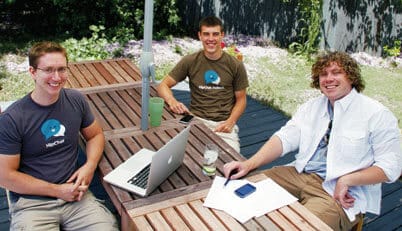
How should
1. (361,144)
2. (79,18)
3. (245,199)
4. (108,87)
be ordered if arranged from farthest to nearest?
(79,18) → (108,87) → (361,144) → (245,199)

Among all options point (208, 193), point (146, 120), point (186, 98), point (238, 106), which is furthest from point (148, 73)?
point (186, 98)

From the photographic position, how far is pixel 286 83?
6.81m

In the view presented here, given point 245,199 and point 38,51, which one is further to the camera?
point 38,51

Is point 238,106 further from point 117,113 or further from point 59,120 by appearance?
point 59,120

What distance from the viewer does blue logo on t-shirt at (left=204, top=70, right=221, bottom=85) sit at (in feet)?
12.0

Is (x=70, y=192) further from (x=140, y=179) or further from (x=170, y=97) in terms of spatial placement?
(x=170, y=97)

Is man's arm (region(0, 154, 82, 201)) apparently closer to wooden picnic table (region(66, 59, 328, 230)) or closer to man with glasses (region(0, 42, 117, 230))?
man with glasses (region(0, 42, 117, 230))

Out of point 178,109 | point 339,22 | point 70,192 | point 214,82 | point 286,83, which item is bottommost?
point 286,83

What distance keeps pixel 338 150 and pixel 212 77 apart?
1.34 meters

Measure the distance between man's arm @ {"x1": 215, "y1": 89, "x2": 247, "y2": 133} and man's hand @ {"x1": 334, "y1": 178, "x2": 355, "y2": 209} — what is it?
46.3 inches

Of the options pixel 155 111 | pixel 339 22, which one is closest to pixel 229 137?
pixel 155 111

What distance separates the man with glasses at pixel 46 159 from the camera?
7.82ft

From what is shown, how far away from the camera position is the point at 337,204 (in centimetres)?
261

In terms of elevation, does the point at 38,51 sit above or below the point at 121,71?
above
